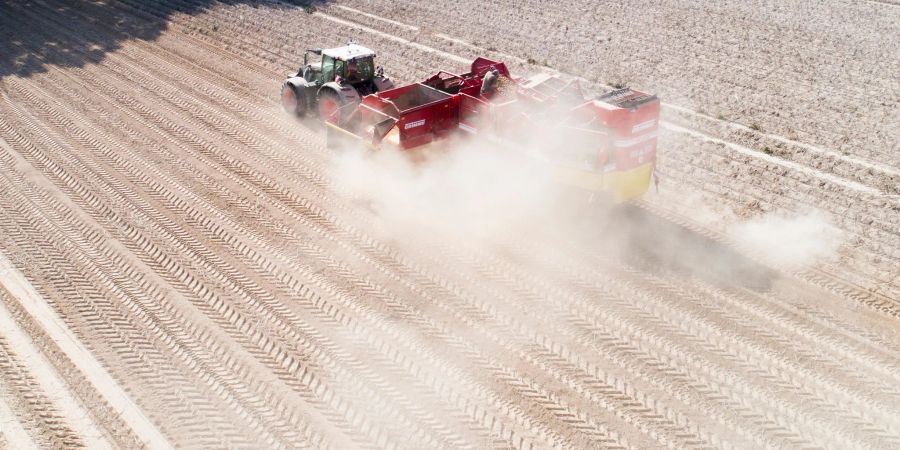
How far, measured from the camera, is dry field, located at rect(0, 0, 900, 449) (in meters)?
7.89

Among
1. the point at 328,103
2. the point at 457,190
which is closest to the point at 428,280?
the point at 457,190

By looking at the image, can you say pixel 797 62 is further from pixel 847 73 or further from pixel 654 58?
pixel 654 58

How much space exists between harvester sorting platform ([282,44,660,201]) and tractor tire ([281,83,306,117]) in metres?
0.03

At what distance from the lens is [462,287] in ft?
33.1

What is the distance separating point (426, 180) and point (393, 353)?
4.88 meters

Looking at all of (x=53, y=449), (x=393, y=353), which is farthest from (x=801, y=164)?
(x=53, y=449)

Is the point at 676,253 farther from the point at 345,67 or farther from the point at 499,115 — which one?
the point at 345,67

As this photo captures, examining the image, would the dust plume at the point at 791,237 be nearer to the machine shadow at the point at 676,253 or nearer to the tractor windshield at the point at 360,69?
the machine shadow at the point at 676,253

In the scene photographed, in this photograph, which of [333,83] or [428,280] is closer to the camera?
[428,280]

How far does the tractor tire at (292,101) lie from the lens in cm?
1535

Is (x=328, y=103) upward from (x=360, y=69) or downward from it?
downward

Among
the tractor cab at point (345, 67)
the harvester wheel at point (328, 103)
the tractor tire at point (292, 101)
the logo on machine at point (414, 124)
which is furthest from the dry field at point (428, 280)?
the tractor cab at point (345, 67)

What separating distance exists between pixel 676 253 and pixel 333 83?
8039mm

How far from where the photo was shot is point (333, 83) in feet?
48.6
